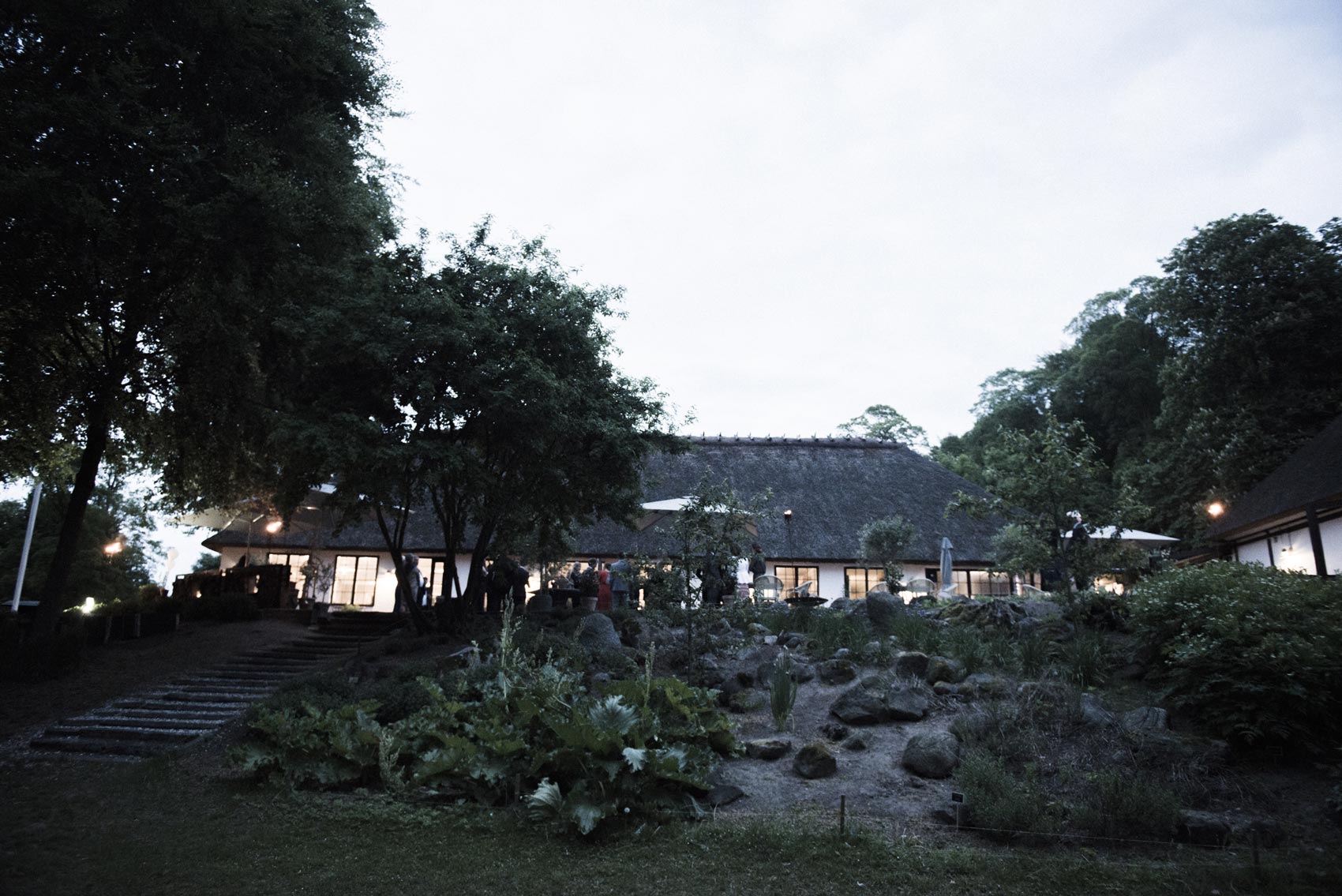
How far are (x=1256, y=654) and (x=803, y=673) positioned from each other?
474cm

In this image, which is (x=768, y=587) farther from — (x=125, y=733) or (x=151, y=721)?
(x=125, y=733)

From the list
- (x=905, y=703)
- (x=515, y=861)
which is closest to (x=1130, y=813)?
(x=905, y=703)

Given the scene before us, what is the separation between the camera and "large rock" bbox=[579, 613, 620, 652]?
1124 centimetres

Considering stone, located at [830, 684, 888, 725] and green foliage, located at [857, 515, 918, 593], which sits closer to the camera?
stone, located at [830, 684, 888, 725]

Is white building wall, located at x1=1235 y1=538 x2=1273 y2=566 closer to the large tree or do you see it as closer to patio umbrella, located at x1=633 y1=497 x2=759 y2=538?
patio umbrella, located at x1=633 y1=497 x2=759 y2=538

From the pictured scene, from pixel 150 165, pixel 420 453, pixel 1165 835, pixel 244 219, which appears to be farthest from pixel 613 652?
pixel 150 165

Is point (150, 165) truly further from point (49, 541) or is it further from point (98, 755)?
point (49, 541)

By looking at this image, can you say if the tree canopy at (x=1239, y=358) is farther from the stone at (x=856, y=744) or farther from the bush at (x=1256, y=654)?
the stone at (x=856, y=744)

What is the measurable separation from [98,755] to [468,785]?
556 centimetres

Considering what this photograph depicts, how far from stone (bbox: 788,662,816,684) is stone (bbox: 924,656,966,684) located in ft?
4.64

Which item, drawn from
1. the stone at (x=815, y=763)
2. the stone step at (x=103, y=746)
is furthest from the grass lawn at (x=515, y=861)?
the stone step at (x=103, y=746)

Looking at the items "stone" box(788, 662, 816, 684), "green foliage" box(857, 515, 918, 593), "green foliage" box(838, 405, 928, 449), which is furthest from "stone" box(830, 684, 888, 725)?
"green foliage" box(838, 405, 928, 449)

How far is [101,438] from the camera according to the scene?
1180cm

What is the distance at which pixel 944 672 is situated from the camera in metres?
8.79
